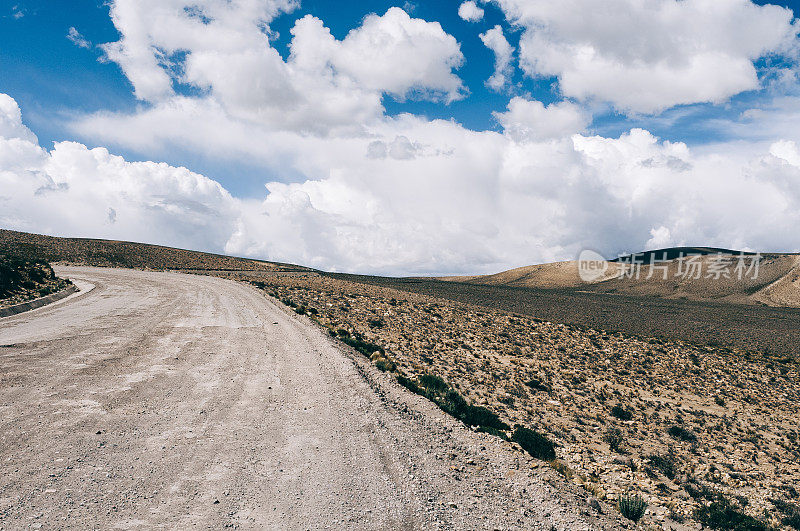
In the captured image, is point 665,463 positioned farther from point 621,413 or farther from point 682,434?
point 621,413

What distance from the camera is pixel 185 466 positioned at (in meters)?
7.50

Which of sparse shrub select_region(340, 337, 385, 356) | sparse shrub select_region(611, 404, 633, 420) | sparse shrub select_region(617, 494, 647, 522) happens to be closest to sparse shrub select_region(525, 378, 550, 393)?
sparse shrub select_region(611, 404, 633, 420)

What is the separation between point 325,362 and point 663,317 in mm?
73756

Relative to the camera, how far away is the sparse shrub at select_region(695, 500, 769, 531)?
921 centimetres

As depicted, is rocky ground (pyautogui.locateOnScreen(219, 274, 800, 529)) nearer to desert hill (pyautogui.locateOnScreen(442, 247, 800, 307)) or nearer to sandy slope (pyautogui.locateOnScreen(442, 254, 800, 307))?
sandy slope (pyautogui.locateOnScreen(442, 254, 800, 307))

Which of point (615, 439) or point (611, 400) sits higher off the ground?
point (611, 400)

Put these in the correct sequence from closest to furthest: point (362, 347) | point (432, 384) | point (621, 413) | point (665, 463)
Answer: point (665, 463) → point (432, 384) → point (621, 413) → point (362, 347)

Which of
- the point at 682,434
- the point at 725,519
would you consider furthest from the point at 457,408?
the point at 682,434

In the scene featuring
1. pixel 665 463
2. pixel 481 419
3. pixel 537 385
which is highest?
pixel 481 419

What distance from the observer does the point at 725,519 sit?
960 centimetres

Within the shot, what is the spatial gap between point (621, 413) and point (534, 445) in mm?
10124

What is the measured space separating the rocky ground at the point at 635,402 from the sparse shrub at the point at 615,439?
8cm

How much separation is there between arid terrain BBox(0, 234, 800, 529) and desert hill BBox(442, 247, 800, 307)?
353 ft

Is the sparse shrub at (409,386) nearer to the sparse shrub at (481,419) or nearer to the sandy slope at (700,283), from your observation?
the sparse shrub at (481,419)
